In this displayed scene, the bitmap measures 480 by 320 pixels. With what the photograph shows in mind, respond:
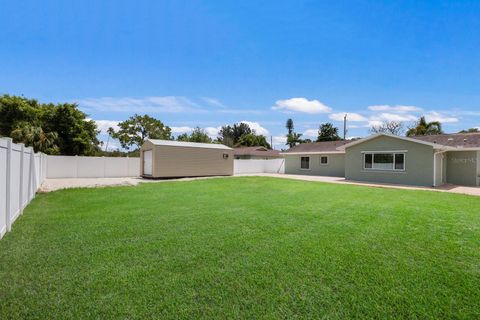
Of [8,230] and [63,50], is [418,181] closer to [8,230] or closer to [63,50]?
[8,230]

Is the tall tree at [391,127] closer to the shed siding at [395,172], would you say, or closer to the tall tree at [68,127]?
the shed siding at [395,172]

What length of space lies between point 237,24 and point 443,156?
15072 millimetres

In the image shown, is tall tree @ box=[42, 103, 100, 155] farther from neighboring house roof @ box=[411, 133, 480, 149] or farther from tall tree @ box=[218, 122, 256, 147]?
tall tree @ box=[218, 122, 256, 147]

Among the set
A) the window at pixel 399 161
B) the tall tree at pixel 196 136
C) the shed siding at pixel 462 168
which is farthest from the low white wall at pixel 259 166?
the tall tree at pixel 196 136

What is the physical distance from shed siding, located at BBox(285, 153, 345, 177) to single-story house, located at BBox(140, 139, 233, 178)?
6.71 metres

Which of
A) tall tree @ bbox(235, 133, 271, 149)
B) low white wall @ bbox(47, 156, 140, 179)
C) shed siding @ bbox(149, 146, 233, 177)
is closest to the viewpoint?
low white wall @ bbox(47, 156, 140, 179)

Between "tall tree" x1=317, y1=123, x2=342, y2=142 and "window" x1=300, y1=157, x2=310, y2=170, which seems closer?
"window" x1=300, y1=157, x2=310, y2=170

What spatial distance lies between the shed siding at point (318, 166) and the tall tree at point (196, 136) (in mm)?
19692

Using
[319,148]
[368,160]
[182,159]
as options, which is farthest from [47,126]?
[368,160]

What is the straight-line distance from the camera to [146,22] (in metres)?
11.1

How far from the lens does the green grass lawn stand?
2.64 meters

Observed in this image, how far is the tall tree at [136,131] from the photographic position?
3919cm

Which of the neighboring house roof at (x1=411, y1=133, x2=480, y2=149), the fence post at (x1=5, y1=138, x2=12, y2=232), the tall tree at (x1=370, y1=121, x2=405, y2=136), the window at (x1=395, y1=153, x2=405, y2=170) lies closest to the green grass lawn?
the fence post at (x1=5, y1=138, x2=12, y2=232)

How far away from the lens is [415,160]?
15992 mm
